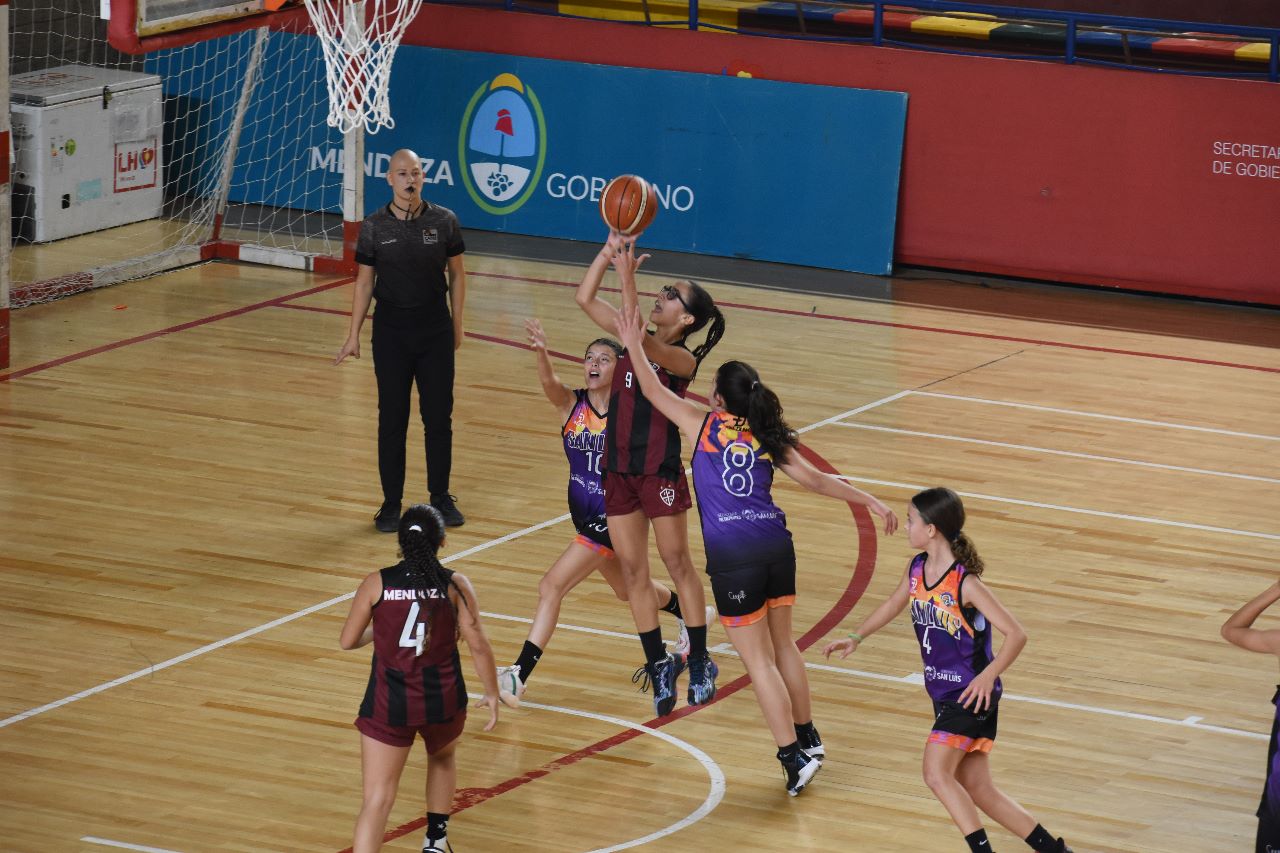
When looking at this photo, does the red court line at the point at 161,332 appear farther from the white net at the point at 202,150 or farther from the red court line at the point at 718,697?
the red court line at the point at 718,697

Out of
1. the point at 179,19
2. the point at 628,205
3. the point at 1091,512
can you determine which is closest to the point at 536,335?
the point at 628,205

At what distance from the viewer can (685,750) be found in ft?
29.3

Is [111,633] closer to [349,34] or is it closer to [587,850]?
[587,850]

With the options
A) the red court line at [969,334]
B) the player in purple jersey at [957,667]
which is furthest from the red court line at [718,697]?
the red court line at [969,334]

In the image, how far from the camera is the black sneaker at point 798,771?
8.38 m

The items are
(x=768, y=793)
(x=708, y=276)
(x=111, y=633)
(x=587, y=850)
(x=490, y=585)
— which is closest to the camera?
(x=587, y=850)

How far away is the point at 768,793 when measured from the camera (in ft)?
27.9

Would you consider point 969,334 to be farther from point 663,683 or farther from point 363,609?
point 363,609

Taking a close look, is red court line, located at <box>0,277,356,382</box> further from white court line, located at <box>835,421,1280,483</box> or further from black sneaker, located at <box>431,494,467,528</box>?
white court line, located at <box>835,421,1280,483</box>

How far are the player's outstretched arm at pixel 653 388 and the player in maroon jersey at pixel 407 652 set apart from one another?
146cm

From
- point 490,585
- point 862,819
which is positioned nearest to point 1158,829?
point 862,819

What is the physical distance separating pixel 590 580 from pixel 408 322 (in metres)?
1.96

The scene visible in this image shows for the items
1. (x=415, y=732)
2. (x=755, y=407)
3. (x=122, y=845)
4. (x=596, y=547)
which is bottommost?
(x=122, y=845)

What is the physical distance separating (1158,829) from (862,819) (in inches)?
49.7
